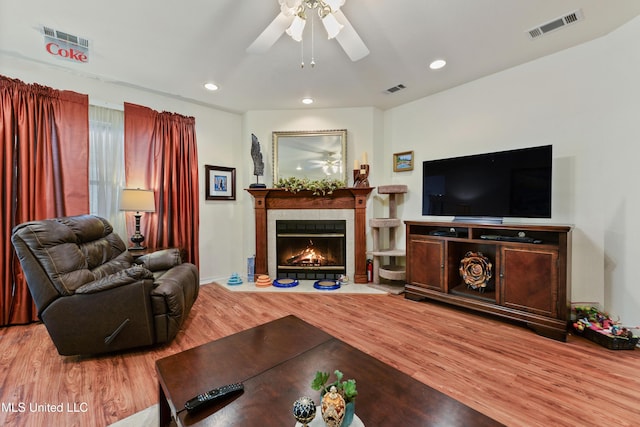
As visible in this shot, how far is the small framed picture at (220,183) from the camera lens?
12.8ft

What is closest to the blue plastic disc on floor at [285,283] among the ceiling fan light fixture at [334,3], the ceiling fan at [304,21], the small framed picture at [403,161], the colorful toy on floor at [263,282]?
the colorful toy on floor at [263,282]

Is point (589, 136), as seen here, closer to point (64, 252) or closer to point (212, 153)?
point (212, 153)

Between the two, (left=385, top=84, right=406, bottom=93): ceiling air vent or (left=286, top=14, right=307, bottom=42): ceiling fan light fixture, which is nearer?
(left=286, top=14, right=307, bottom=42): ceiling fan light fixture

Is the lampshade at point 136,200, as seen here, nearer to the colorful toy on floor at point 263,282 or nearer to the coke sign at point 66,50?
the coke sign at point 66,50

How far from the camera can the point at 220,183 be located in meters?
4.04

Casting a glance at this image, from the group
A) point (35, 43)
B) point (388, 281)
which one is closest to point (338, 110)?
point (388, 281)

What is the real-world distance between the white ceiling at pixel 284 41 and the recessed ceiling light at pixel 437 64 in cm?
6

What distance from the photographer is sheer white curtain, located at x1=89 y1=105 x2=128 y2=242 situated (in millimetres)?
3041

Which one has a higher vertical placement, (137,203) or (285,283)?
(137,203)

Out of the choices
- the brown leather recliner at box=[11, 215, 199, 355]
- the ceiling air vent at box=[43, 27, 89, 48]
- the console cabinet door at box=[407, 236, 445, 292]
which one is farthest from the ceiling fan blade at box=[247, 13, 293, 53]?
the console cabinet door at box=[407, 236, 445, 292]

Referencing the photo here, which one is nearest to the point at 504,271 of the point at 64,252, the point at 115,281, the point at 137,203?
the point at 115,281

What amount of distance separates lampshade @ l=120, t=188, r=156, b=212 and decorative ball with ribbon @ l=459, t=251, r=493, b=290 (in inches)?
141

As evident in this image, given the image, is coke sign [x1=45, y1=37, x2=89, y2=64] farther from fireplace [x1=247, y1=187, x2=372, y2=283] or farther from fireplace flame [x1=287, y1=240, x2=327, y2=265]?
fireplace flame [x1=287, y1=240, x2=327, y2=265]

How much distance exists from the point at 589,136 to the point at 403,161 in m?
1.91
